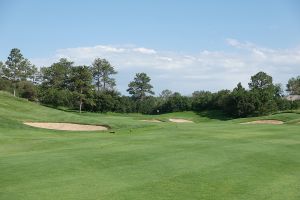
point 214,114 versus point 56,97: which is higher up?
point 56,97

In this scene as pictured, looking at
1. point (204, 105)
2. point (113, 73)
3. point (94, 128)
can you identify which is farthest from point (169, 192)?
point (113, 73)

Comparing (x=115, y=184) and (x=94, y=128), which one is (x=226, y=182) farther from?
(x=94, y=128)

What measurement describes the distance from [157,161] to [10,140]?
11426mm

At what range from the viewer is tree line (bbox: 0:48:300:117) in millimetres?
78750

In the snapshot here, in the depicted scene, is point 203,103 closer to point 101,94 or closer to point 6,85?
point 101,94

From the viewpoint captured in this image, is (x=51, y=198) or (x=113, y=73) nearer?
(x=51, y=198)

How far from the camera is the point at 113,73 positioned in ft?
413

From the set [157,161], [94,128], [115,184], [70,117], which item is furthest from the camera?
[70,117]

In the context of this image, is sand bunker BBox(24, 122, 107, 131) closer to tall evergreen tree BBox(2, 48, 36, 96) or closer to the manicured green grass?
the manicured green grass

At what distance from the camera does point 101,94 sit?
8981cm

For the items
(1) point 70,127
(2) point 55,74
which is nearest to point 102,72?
(2) point 55,74

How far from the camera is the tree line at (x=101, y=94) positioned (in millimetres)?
78750

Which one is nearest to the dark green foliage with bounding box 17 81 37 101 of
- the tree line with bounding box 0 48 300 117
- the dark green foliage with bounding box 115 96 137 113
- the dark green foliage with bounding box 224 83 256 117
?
the tree line with bounding box 0 48 300 117

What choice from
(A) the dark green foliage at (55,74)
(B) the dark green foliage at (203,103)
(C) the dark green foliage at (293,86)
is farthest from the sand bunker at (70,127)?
(C) the dark green foliage at (293,86)
